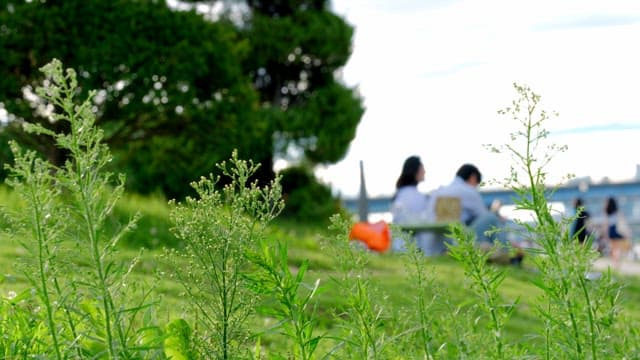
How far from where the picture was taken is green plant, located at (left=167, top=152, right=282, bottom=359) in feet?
4.22

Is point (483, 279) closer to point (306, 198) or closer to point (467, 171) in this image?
point (467, 171)

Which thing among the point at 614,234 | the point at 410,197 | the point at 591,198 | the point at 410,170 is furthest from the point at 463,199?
the point at 591,198

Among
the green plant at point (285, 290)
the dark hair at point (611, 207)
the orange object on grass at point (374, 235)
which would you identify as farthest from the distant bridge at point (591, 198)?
the green plant at point (285, 290)

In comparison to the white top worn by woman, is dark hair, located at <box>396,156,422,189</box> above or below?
above

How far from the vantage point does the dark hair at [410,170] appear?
14438 millimetres

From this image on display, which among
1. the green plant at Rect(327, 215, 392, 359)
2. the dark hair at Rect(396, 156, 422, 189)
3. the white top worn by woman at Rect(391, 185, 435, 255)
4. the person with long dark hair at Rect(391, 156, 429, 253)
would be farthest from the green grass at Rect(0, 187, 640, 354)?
the green plant at Rect(327, 215, 392, 359)

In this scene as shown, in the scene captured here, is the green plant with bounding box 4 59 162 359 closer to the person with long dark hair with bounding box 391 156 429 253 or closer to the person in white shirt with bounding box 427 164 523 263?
the person with long dark hair with bounding box 391 156 429 253

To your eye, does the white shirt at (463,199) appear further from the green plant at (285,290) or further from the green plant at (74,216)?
the green plant at (74,216)

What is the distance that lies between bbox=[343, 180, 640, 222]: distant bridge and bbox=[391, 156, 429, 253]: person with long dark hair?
27.7 ft

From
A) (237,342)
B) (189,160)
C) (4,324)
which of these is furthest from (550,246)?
(189,160)

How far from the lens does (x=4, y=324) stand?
1587 millimetres

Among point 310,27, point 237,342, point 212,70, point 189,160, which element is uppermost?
point 310,27

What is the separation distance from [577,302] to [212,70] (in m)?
16.7

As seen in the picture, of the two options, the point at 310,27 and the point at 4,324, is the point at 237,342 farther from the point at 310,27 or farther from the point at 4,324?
the point at 310,27
